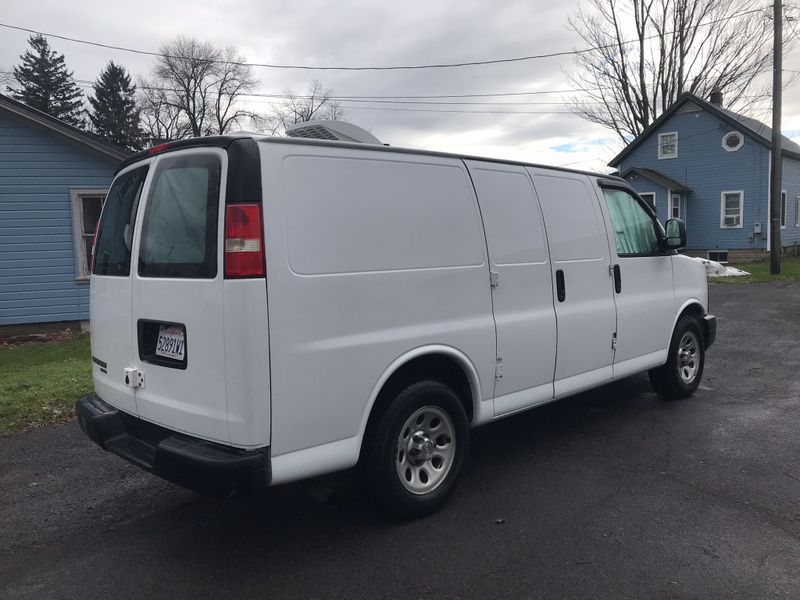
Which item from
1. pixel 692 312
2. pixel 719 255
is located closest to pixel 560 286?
pixel 692 312

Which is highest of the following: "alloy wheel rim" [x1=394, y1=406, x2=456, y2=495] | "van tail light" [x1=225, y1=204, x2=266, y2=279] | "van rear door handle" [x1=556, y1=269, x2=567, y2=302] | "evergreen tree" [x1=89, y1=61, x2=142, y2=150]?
"evergreen tree" [x1=89, y1=61, x2=142, y2=150]

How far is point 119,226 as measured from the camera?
151 inches

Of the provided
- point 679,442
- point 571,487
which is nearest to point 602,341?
point 679,442

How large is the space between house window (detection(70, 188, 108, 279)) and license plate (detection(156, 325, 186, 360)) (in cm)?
1009

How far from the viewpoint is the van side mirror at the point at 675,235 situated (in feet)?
19.0

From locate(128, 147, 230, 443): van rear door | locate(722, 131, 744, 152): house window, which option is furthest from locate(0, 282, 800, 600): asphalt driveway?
locate(722, 131, 744, 152): house window

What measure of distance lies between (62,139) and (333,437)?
11346 millimetres

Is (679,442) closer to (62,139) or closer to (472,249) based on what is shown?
A: (472,249)

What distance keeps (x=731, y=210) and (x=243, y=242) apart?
1127 inches

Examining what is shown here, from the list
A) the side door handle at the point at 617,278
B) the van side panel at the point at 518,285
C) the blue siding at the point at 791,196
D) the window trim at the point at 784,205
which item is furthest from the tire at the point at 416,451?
the window trim at the point at 784,205

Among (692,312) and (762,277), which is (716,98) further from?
(692,312)

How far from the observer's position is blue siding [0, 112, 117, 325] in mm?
11914

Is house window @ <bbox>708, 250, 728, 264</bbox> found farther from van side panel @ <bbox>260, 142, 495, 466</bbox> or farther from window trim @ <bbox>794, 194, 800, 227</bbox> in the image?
van side panel @ <bbox>260, 142, 495, 466</bbox>

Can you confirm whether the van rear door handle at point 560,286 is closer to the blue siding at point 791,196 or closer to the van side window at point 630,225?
the van side window at point 630,225
